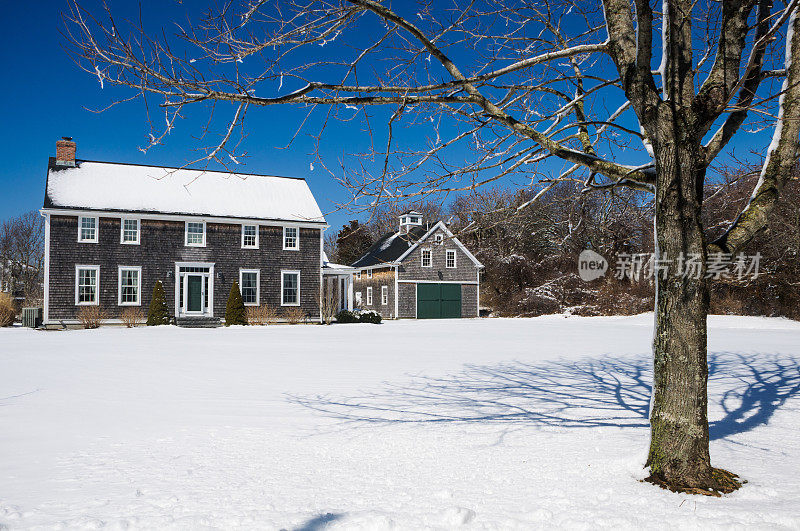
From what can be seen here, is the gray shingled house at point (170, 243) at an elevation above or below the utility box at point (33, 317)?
above

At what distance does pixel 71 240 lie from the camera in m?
25.1

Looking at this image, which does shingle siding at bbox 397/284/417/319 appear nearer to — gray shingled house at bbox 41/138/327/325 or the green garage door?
the green garage door

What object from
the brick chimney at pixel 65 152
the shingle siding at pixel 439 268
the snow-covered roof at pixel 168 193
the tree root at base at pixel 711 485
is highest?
the brick chimney at pixel 65 152

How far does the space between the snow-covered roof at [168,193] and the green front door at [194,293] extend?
307cm

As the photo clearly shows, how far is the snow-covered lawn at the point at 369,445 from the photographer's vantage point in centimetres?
392

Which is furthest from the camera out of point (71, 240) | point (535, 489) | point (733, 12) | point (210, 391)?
point (71, 240)

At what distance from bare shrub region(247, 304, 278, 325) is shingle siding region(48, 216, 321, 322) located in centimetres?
52

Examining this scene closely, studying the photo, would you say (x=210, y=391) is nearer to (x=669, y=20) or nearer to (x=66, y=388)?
(x=66, y=388)

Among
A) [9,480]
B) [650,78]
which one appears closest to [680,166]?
[650,78]

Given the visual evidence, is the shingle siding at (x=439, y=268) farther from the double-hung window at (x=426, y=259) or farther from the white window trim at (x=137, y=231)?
the white window trim at (x=137, y=231)

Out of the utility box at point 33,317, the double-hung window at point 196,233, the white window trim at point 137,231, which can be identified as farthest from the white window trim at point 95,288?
the double-hung window at point 196,233

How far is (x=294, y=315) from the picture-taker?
28172mm

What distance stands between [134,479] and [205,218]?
23.8m

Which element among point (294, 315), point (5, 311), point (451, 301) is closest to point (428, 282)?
point (451, 301)
